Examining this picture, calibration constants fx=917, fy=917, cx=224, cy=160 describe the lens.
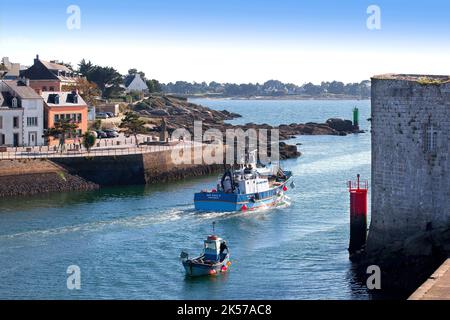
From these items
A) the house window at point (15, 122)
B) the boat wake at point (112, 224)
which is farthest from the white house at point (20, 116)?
the boat wake at point (112, 224)

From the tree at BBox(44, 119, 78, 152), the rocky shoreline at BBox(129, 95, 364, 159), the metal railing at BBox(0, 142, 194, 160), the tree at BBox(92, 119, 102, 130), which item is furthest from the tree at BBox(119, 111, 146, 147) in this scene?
the rocky shoreline at BBox(129, 95, 364, 159)

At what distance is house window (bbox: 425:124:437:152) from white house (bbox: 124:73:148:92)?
372 feet

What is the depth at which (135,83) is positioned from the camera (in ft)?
482

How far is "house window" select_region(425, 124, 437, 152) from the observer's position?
3328 cm

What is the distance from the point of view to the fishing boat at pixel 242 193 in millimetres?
52062

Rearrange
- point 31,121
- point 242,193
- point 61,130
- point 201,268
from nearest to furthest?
point 201,268
point 242,193
point 61,130
point 31,121

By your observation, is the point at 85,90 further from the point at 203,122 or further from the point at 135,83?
the point at 135,83

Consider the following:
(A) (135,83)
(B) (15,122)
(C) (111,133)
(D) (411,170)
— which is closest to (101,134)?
(C) (111,133)

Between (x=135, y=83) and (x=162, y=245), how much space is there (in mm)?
107465

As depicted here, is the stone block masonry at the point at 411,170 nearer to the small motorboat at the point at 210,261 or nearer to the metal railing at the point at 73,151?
the small motorboat at the point at 210,261

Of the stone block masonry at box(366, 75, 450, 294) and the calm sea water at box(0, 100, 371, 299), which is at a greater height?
the stone block masonry at box(366, 75, 450, 294)

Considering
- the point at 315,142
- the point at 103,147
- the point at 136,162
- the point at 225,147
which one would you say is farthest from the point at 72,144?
the point at 315,142

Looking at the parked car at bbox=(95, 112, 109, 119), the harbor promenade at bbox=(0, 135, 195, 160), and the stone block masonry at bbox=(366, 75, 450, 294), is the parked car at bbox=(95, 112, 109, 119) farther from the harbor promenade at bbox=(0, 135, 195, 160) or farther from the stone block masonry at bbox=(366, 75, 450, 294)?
the stone block masonry at bbox=(366, 75, 450, 294)
